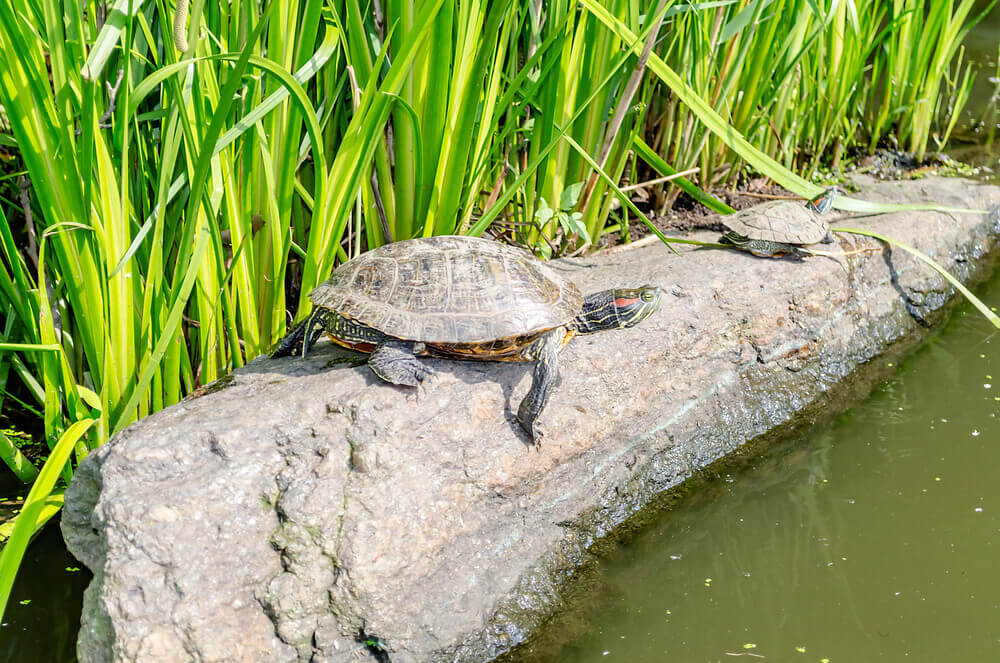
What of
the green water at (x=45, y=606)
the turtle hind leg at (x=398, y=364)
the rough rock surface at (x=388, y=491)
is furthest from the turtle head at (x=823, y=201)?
the green water at (x=45, y=606)

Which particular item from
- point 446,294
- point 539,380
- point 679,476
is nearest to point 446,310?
point 446,294

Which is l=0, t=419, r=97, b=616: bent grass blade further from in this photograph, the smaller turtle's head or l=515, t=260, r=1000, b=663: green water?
the smaller turtle's head

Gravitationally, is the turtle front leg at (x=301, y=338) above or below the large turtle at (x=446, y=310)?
below

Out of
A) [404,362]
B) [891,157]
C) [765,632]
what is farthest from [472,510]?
[891,157]

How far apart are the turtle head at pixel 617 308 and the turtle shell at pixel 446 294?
0.13m

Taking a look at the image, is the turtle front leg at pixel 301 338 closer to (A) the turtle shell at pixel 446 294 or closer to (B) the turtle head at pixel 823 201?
(A) the turtle shell at pixel 446 294

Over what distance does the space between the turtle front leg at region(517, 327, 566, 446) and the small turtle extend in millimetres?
1426

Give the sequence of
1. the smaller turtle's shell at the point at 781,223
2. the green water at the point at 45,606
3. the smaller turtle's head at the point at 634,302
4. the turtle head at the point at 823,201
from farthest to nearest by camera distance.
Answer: the turtle head at the point at 823,201 → the smaller turtle's shell at the point at 781,223 → the smaller turtle's head at the point at 634,302 → the green water at the point at 45,606

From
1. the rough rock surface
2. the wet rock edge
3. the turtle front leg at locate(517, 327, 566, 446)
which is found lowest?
the wet rock edge

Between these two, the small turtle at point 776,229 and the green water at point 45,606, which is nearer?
the green water at point 45,606

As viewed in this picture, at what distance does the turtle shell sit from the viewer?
8.36 feet

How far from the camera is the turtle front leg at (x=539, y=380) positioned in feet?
8.31

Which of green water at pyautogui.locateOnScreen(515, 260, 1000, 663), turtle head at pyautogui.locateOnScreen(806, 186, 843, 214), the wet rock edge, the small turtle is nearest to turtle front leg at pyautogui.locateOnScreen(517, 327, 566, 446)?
the wet rock edge

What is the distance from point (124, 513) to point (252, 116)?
1.17 meters
